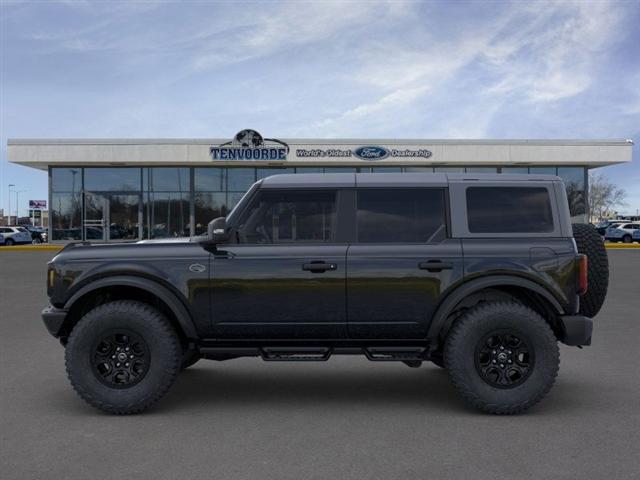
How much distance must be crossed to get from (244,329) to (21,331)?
5.31 metres

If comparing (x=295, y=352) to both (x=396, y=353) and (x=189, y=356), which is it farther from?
(x=189, y=356)

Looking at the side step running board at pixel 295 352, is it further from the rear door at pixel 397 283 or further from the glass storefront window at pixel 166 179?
the glass storefront window at pixel 166 179

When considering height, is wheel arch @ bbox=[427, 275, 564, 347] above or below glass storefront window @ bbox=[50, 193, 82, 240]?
below

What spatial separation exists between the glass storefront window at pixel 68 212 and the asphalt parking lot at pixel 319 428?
1295 inches

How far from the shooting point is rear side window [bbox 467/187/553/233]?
538 centimetres

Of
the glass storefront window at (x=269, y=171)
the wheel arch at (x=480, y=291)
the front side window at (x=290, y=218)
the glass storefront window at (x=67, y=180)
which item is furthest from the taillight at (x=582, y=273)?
the glass storefront window at (x=67, y=180)

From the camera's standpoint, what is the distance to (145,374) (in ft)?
16.8

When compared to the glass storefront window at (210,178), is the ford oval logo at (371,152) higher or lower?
higher

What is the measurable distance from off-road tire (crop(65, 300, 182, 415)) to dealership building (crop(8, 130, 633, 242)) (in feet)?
102

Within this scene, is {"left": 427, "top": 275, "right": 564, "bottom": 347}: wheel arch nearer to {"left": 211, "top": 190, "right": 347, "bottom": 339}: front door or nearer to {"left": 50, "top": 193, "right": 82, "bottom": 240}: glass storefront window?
{"left": 211, "top": 190, "right": 347, "bottom": 339}: front door

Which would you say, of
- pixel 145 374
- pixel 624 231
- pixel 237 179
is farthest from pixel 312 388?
pixel 624 231

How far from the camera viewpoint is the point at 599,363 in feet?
22.7

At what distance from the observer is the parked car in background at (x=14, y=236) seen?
41188 millimetres

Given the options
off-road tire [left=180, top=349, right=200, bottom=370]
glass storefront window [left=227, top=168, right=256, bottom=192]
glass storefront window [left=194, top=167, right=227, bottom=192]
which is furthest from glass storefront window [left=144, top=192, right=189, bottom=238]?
off-road tire [left=180, top=349, right=200, bottom=370]
